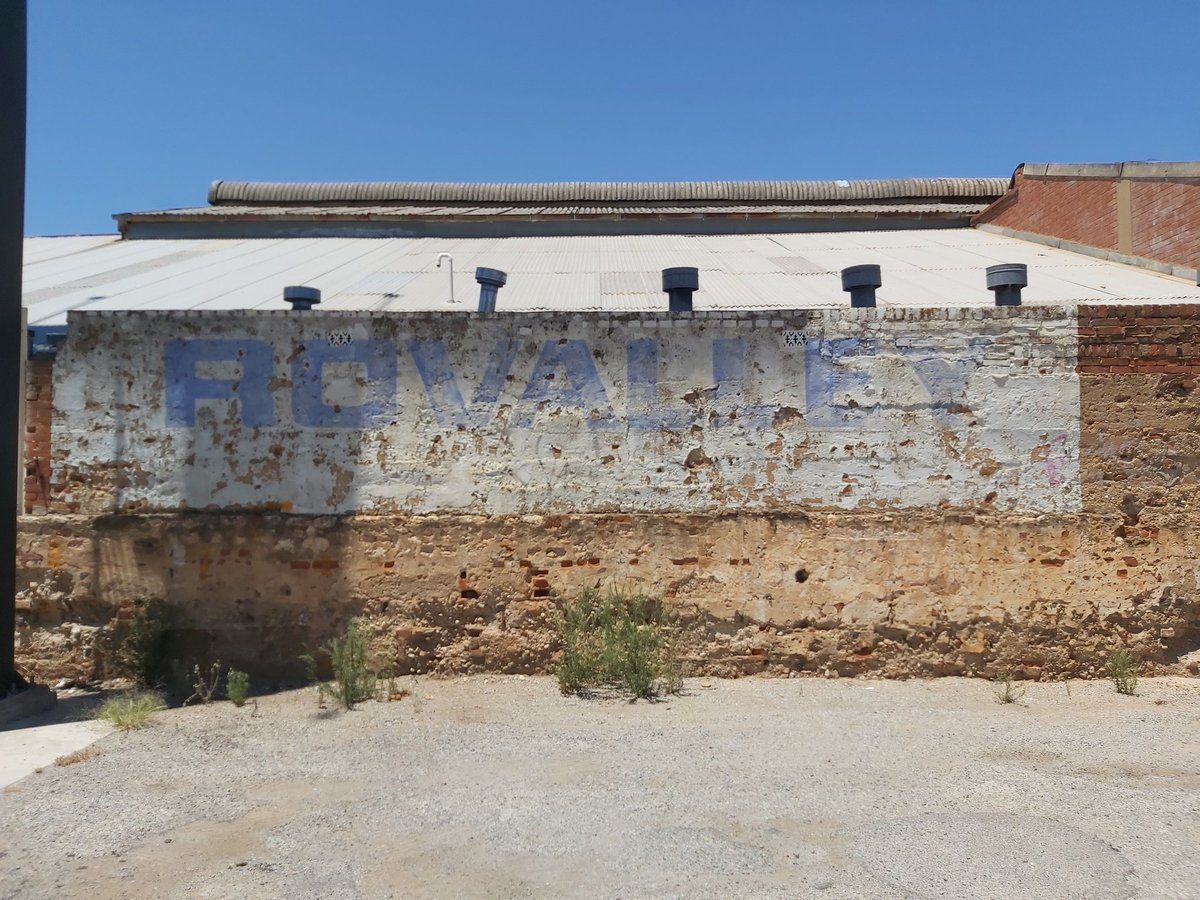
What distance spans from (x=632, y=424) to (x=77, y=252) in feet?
29.5

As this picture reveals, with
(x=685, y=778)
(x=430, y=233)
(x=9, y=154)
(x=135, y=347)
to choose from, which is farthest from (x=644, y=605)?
(x=430, y=233)

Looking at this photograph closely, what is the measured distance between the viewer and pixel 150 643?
6422 mm

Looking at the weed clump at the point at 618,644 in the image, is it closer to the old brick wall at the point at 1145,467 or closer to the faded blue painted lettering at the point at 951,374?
the faded blue painted lettering at the point at 951,374

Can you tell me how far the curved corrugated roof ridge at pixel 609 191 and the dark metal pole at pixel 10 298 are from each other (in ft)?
27.9

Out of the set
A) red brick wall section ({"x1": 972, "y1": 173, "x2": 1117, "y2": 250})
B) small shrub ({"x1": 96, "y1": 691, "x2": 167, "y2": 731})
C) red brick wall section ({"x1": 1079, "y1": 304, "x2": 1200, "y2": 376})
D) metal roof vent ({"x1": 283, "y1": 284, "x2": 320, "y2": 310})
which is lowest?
small shrub ({"x1": 96, "y1": 691, "x2": 167, "y2": 731})

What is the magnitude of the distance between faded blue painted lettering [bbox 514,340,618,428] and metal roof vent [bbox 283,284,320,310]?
2.07 metres

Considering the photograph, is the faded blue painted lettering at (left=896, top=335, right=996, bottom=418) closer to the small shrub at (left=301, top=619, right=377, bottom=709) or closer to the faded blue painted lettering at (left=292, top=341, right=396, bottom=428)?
the faded blue painted lettering at (left=292, top=341, right=396, bottom=428)

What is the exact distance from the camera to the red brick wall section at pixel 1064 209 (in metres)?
10.4

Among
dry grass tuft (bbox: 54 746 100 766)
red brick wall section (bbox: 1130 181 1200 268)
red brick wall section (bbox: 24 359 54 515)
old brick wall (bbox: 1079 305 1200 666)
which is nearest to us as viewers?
dry grass tuft (bbox: 54 746 100 766)

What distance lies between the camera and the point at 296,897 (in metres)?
3.34

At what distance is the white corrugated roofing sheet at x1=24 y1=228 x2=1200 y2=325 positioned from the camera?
8062 mm

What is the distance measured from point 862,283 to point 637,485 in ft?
8.60

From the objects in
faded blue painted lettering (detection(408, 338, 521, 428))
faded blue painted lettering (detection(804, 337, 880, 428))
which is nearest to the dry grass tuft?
faded blue painted lettering (detection(408, 338, 521, 428))

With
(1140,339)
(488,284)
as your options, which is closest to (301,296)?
(488,284)
